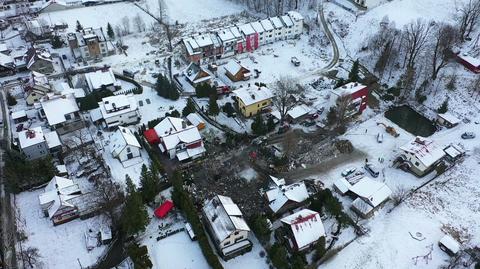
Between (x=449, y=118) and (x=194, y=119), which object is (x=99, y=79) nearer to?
(x=194, y=119)

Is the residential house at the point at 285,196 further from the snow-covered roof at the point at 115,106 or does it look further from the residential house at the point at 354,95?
the snow-covered roof at the point at 115,106

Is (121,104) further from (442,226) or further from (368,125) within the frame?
(442,226)

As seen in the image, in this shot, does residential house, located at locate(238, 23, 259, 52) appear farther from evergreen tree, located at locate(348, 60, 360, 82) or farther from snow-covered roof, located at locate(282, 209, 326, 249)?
snow-covered roof, located at locate(282, 209, 326, 249)

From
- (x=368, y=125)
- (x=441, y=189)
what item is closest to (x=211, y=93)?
(x=368, y=125)

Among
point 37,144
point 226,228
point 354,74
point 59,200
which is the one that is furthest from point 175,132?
point 354,74

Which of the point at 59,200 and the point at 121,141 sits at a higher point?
the point at 121,141
